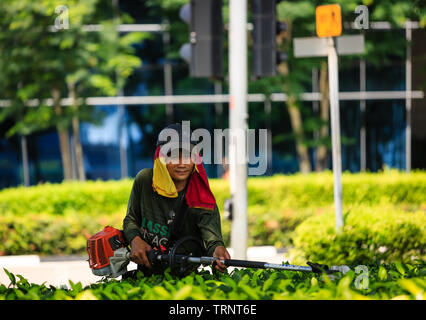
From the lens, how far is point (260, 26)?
5953mm

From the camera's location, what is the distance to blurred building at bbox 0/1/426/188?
57.6ft

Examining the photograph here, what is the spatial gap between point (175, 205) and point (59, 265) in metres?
6.24

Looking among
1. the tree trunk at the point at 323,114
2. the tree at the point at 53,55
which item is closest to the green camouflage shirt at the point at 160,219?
the tree at the point at 53,55

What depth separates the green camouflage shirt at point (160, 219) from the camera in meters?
3.04

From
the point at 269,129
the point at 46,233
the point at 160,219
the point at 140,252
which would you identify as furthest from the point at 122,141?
the point at 140,252

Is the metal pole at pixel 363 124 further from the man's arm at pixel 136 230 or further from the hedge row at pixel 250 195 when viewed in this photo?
the man's arm at pixel 136 230

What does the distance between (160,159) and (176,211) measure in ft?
0.98

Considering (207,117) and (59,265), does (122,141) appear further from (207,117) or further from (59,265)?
(59,265)

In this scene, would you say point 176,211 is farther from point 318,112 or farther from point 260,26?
point 318,112

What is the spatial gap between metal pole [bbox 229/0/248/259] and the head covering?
3258 millimetres

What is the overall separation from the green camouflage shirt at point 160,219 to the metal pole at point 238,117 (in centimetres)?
323

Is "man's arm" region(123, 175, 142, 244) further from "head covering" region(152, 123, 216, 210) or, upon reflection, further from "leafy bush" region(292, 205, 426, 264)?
"leafy bush" region(292, 205, 426, 264)

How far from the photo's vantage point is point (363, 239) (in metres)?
5.71

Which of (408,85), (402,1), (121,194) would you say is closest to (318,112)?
(408,85)
